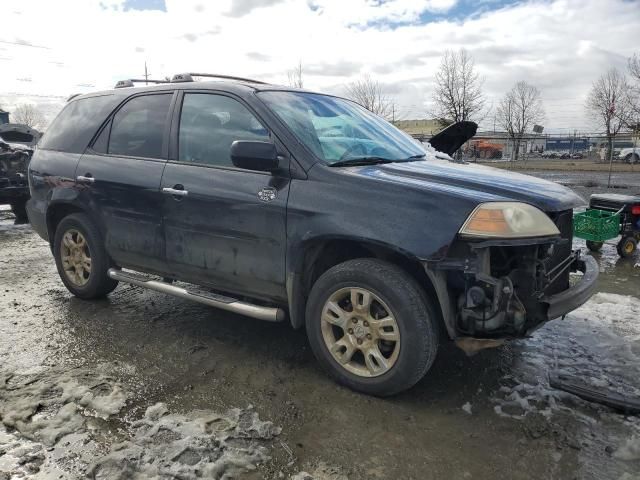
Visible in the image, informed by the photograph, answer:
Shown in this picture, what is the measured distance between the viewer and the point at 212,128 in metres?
3.69

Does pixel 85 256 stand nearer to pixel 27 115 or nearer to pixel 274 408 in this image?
pixel 274 408

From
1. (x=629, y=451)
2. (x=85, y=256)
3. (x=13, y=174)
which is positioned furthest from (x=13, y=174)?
(x=629, y=451)

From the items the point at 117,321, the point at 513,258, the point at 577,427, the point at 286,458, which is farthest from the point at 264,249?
the point at 577,427

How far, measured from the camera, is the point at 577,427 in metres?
2.75

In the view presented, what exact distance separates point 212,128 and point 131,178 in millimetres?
805

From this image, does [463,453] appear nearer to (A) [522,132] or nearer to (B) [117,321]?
(B) [117,321]

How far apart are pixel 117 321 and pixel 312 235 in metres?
2.19

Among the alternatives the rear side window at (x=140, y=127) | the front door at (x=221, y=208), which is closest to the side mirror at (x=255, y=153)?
the front door at (x=221, y=208)

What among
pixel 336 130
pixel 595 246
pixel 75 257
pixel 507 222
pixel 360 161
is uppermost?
pixel 336 130

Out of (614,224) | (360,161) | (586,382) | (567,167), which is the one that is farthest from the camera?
(567,167)

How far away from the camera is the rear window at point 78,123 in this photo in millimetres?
4410

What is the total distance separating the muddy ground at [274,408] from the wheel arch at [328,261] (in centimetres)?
55

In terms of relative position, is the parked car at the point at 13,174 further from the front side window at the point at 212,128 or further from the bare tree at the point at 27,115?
the bare tree at the point at 27,115

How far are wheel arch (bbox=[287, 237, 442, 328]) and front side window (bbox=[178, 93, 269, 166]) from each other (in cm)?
84
